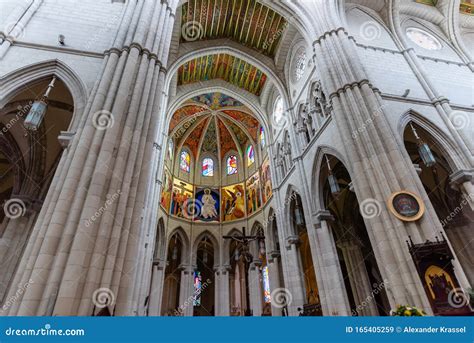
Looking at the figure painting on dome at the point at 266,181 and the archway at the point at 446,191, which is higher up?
the figure painting on dome at the point at 266,181

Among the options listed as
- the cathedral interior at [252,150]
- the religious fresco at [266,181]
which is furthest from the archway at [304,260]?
the religious fresco at [266,181]

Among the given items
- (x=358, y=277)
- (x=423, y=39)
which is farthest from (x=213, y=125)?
(x=358, y=277)

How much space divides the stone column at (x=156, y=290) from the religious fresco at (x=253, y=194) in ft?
24.5

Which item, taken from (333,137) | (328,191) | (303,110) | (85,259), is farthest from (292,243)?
(85,259)

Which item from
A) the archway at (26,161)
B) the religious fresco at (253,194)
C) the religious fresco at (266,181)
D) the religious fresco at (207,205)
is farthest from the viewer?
the religious fresco at (207,205)

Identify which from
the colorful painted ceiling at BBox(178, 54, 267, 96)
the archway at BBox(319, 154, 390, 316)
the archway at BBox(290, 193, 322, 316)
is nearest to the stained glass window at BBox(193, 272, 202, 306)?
the archway at BBox(290, 193, 322, 316)

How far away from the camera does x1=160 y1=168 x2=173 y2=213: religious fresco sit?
19.6 m

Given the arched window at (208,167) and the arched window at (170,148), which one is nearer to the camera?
the arched window at (170,148)

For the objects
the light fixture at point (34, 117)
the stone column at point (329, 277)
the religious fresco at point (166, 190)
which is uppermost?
the religious fresco at point (166, 190)

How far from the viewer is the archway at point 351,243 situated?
548 inches

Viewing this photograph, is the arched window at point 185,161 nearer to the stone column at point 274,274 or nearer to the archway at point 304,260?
the stone column at point 274,274

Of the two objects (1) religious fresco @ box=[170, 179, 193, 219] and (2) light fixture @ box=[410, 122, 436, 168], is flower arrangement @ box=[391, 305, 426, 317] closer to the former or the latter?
(2) light fixture @ box=[410, 122, 436, 168]

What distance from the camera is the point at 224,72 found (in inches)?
Result: 789

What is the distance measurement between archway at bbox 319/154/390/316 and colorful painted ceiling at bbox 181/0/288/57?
936cm
